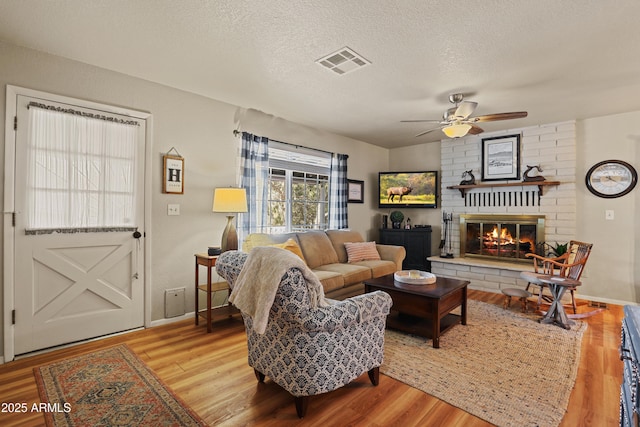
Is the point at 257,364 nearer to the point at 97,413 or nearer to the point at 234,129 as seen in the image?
the point at 97,413

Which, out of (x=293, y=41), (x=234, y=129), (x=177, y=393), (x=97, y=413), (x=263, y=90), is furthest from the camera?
(x=234, y=129)

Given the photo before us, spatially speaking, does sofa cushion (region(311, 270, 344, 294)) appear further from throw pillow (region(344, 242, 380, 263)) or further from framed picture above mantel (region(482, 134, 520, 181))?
framed picture above mantel (region(482, 134, 520, 181))

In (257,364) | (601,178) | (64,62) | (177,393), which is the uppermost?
(64,62)

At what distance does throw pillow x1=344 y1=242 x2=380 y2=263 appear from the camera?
4.48 m

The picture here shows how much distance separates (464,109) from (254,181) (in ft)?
8.45

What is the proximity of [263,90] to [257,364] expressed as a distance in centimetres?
269

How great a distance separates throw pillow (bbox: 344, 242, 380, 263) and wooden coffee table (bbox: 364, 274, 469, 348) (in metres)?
1.10

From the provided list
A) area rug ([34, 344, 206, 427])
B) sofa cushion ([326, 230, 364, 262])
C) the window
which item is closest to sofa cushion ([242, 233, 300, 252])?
the window

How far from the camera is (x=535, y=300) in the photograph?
4.17 metres

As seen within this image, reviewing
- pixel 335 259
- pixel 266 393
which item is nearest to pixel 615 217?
pixel 335 259

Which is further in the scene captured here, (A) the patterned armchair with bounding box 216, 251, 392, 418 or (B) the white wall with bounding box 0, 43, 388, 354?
(B) the white wall with bounding box 0, 43, 388, 354

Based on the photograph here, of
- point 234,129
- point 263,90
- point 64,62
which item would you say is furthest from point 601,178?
point 64,62

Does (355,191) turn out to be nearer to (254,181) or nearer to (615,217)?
(254,181)

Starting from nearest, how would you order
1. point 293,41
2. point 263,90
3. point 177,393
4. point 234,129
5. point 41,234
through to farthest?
point 177,393
point 293,41
point 41,234
point 263,90
point 234,129
